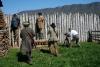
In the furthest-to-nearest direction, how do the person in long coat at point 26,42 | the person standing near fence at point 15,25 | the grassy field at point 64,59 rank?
the person standing near fence at point 15,25, the person in long coat at point 26,42, the grassy field at point 64,59

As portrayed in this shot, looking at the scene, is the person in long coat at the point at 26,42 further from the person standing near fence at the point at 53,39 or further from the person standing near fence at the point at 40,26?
the person standing near fence at the point at 40,26

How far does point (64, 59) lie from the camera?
17.7 meters

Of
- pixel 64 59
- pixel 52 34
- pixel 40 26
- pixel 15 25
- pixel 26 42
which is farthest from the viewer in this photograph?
pixel 40 26

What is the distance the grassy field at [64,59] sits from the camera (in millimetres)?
16375

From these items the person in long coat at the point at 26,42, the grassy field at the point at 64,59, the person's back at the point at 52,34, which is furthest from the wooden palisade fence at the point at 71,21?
the person in long coat at the point at 26,42

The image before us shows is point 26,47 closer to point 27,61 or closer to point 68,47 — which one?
point 27,61

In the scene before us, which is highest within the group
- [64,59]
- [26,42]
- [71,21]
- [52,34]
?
[71,21]

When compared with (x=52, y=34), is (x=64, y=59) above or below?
below

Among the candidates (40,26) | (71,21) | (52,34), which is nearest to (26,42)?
(52,34)

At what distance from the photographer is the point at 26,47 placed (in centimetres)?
1678

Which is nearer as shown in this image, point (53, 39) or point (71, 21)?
point (53, 39)

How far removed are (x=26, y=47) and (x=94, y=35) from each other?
35.7 ft

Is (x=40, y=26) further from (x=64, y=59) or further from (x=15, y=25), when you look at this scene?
(x=64, y=59)

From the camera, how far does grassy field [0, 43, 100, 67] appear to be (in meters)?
16.4
